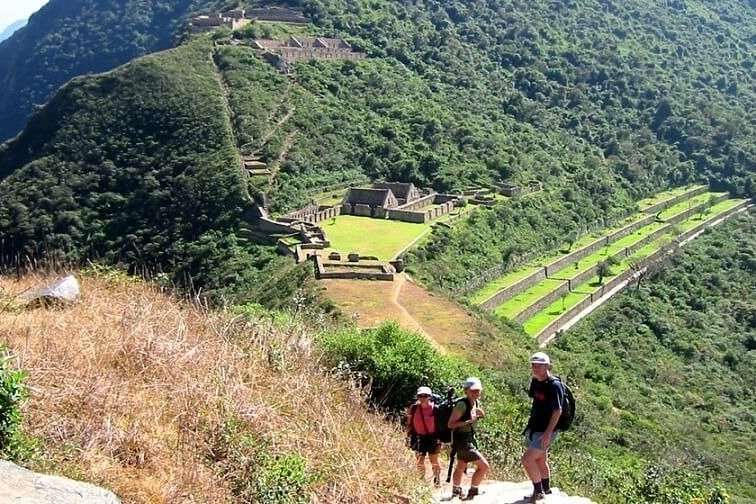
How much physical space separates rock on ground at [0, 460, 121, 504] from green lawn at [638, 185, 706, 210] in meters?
57.1

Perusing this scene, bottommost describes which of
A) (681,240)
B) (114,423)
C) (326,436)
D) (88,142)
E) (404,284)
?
(681,240)

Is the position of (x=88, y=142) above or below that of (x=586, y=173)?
above

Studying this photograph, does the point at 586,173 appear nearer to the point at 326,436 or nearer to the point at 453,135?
the point at 453,135

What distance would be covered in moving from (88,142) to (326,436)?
3929 centimetres

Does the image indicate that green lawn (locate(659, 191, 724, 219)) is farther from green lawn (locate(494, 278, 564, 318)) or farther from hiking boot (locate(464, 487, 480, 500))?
hiking boot (locate(464, 487, 480, 500))

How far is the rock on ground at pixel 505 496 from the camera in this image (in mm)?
7859

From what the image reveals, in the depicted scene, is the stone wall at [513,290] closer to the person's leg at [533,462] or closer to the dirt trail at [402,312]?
the dirt trail at [402,312]

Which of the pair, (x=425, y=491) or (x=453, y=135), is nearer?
(x=425, y=491)

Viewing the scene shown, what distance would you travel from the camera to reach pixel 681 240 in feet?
169

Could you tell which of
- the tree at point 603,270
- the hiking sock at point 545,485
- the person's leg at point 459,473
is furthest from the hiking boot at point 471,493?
the tree at point 603,270

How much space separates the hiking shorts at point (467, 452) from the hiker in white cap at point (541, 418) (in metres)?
0.55

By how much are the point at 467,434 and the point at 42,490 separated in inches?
160

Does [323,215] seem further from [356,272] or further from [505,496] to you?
[505,496]

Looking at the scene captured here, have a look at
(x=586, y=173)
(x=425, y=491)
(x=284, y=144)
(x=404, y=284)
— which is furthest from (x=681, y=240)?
(x=425, y=491)
